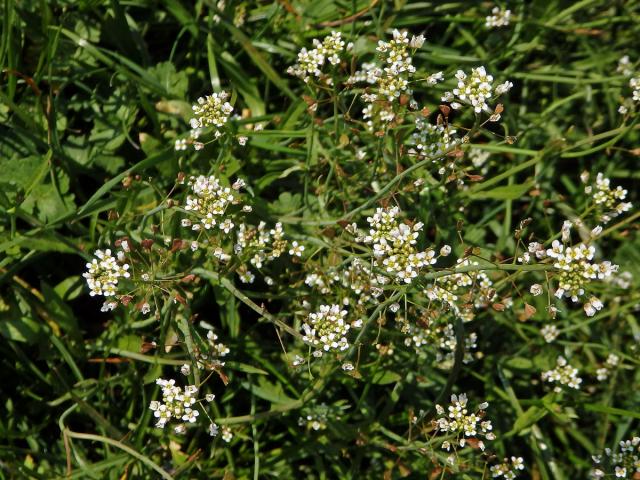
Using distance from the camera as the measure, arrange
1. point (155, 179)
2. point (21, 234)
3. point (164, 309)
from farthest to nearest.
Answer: point (155, 179)
point (21, 234)
point (164, 309)

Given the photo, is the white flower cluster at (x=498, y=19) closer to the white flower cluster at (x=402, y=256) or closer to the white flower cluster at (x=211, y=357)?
the white flower cluster at (x=402, y=256)

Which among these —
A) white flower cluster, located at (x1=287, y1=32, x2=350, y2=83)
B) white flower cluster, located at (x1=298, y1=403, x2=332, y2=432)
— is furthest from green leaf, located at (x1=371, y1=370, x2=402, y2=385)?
white flower cluster, located at (x1=287, y1=32, x2=350, y2=83)

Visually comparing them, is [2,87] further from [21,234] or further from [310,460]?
[310,460]

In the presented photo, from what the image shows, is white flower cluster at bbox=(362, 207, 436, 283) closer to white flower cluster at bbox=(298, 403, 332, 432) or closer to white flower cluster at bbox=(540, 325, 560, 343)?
white flower cluster at bbox=(298, 403, 332, 432)

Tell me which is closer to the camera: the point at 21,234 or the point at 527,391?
the point at 21,234

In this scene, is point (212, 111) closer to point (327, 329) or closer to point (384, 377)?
point (327, 329)

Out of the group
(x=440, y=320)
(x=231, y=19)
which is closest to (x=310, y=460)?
(x=440, y=320)

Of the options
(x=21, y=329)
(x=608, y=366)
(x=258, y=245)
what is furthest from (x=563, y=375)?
(x=21, y=329)
